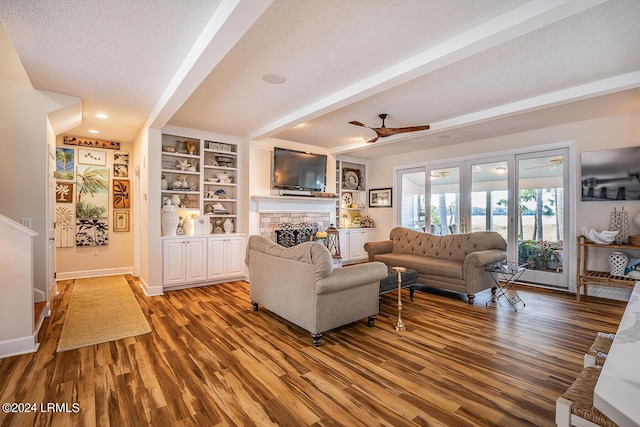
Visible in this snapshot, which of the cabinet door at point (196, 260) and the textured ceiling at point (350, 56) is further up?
the textured ceiling at point (350, 56)

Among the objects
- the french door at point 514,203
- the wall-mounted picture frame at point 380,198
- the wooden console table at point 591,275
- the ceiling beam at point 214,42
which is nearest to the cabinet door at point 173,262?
the ceiling beam at point 214,42

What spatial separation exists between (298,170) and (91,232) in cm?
399

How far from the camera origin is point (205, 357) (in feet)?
8.54

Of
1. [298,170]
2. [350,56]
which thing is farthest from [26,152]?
[298,170]

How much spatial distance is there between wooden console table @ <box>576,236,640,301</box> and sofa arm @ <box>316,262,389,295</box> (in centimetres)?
309

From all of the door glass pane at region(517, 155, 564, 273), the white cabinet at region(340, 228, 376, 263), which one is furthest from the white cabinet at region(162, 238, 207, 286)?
the door glass pane at region(517, 155, 564, 273)

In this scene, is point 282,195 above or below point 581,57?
below

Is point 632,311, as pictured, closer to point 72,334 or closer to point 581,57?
point 581,57

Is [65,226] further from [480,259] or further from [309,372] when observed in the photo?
[480,259]

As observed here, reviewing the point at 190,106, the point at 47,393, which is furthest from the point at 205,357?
the point at 190,106

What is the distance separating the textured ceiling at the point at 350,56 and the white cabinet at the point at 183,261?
1.98m

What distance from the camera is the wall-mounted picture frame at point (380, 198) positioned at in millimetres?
7414

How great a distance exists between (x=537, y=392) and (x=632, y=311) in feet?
3.64

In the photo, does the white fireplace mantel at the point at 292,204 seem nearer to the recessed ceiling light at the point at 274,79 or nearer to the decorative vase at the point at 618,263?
the recessed ceiling light at the point at 274,79
